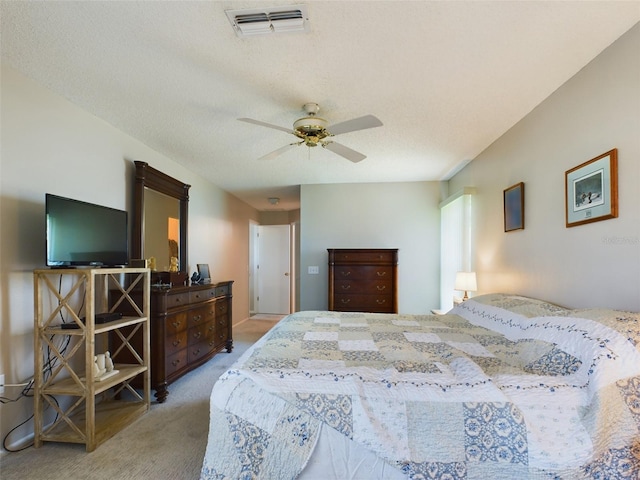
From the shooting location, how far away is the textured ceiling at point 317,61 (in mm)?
1553

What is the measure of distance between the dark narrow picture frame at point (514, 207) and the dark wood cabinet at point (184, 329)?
3062 millimetres

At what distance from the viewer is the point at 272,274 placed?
722cm

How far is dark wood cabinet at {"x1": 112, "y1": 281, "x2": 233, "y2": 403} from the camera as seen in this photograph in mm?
2848

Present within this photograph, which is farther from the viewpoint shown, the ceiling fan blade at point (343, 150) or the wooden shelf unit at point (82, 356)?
the ceiling fan blade at point (343, 150)

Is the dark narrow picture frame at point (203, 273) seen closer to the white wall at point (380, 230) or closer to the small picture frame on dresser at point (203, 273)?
the small picture frame on dresser at point (203, 273)

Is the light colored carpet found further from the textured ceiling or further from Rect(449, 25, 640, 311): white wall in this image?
Rect(449, 25, 640, 311): white wall

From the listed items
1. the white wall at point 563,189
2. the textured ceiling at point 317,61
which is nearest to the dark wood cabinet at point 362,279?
the white wall at point 563,189

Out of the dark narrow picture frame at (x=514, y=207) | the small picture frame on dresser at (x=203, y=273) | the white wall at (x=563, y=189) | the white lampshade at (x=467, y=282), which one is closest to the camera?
the white wall at (x=563, y=189)

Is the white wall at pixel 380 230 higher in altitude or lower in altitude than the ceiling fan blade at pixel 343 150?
lower

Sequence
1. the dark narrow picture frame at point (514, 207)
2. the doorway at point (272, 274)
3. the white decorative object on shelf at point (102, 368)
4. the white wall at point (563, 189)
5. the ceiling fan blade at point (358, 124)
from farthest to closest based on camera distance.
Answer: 1. the doorway at point (272, 274)
2. the dark narrow picture frame at point (514, 207)
3. the white decorative object on shelf at point (102, 368)
4. the ceiling fan blade at point (358, 124)
5. the white wall at point (563, 189)

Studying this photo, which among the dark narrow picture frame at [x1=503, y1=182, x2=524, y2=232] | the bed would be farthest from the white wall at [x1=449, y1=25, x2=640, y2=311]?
the bed

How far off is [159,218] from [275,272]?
12.8 ft

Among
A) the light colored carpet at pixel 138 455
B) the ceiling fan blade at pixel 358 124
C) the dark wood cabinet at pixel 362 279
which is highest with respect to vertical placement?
the ceiling fan blade at pixel 358 124

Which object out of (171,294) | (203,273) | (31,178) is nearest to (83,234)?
(31,178)
